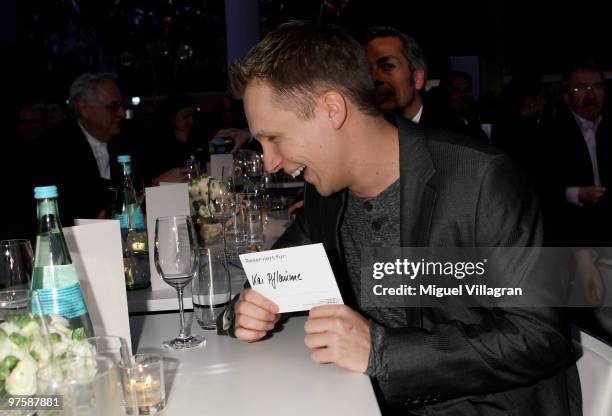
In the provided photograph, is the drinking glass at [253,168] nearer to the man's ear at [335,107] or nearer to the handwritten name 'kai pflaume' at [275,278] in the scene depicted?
the man's ear at [335,107]

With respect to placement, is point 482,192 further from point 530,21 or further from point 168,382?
point 530,21

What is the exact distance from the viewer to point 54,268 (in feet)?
3.91

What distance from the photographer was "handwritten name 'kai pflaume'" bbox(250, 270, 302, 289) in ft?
4.32

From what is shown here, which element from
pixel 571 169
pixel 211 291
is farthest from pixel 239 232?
pixel 571 169

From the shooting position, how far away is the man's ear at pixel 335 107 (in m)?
1.57

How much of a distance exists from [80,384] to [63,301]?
0.31 m

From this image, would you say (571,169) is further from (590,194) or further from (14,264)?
(14,264)

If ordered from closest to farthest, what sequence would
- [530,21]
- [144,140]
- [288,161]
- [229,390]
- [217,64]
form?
[229,390] < [288,161] < [144,140] < [530,21] < [217,64]

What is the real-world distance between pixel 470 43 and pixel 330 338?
12.3m

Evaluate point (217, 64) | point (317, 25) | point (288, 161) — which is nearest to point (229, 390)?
point (288, 161)

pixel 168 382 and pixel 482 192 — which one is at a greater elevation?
pixel 482 192

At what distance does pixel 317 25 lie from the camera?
1.67 m

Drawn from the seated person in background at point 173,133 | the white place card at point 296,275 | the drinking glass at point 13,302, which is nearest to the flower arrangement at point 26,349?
the drinking glass at point 13,302

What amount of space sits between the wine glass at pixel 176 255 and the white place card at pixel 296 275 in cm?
21
